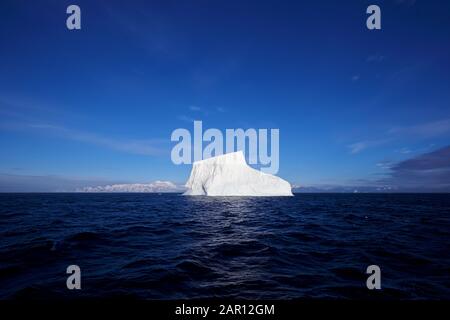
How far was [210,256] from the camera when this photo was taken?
834cm

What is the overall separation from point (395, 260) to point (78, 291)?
9137 mm

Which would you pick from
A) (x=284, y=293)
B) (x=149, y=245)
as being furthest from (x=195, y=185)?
(x=284, y=293)

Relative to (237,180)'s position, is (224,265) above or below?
below

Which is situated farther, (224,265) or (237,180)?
(237,180)

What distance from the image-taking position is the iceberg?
6669 centimetres

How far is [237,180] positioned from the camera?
6675 centimetres

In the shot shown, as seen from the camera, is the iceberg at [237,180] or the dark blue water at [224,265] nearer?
the dark blue water at [224,265]

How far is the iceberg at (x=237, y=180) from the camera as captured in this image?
2625 inches

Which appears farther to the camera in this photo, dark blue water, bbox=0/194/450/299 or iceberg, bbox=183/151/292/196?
iceberg, bbox=183/151/292/196
